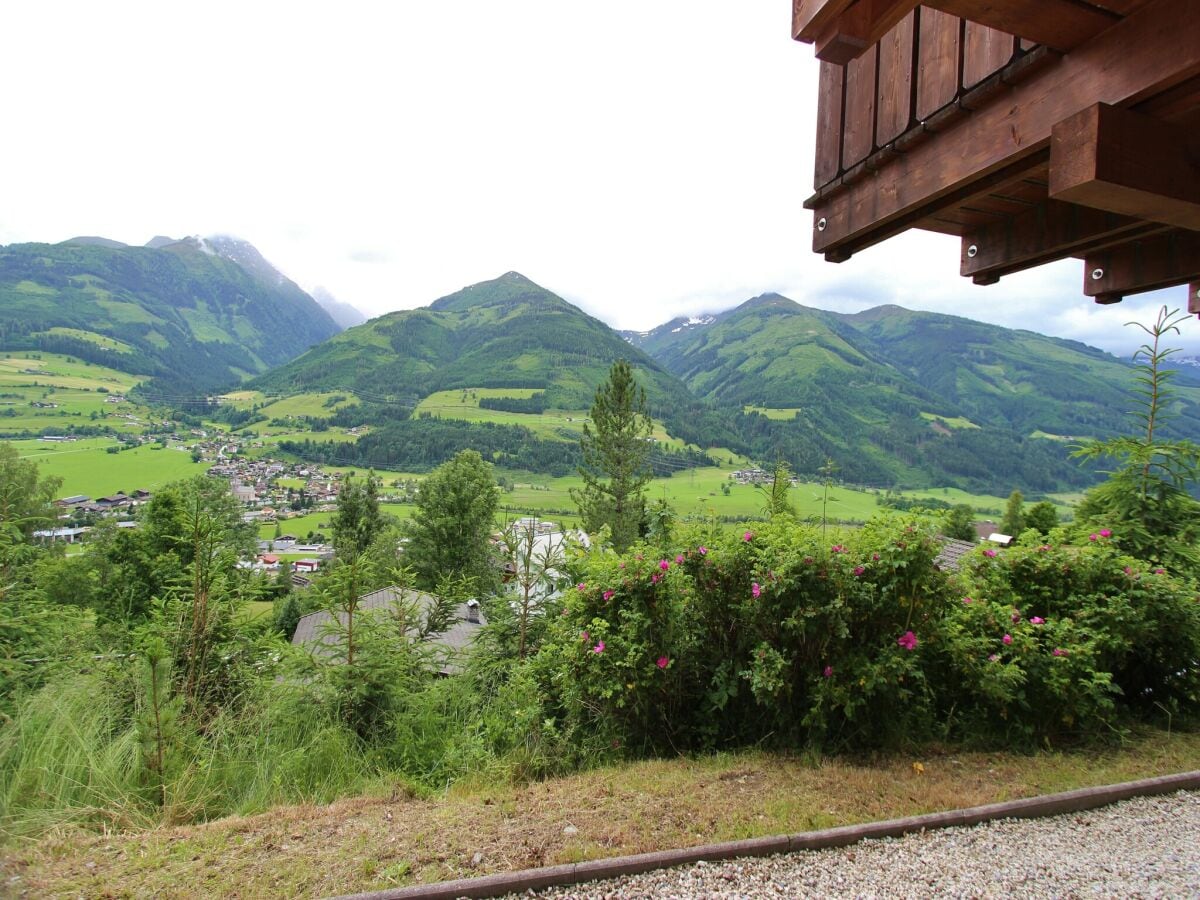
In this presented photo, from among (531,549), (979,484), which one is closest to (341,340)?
(979,484)

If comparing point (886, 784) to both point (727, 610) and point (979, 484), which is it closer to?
point (727, 610)

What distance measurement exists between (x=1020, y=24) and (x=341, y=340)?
19890 centimetres

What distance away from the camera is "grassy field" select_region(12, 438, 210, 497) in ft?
181

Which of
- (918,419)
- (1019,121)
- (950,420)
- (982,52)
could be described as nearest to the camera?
(1019,121)

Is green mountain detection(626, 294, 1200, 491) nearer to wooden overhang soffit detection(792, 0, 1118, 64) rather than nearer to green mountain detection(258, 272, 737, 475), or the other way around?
green mountain detection(258, 272, 737, 475)

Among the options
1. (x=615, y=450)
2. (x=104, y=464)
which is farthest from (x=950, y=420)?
(x=104, y=464)

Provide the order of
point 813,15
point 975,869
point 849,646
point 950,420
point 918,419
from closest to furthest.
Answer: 1. point 813,15
2. point 975,869
3. point 849,646
4. point 950,420
5. point 918,419

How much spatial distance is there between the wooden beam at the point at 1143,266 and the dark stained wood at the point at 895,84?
4.04ft

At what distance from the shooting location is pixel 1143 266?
2420mm

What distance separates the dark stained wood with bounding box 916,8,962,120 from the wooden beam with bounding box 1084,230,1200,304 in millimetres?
1245

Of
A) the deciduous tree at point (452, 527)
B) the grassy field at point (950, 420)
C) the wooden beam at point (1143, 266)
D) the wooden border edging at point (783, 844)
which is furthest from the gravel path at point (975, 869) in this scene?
the grassy field at point (950, 420)

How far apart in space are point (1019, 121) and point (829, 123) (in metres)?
0.89

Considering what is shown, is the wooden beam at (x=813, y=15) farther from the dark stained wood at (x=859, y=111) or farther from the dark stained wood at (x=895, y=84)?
the dark stained wood at (x=859, y=111)

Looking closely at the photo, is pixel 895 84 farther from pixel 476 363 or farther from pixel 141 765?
pixel 476 363
